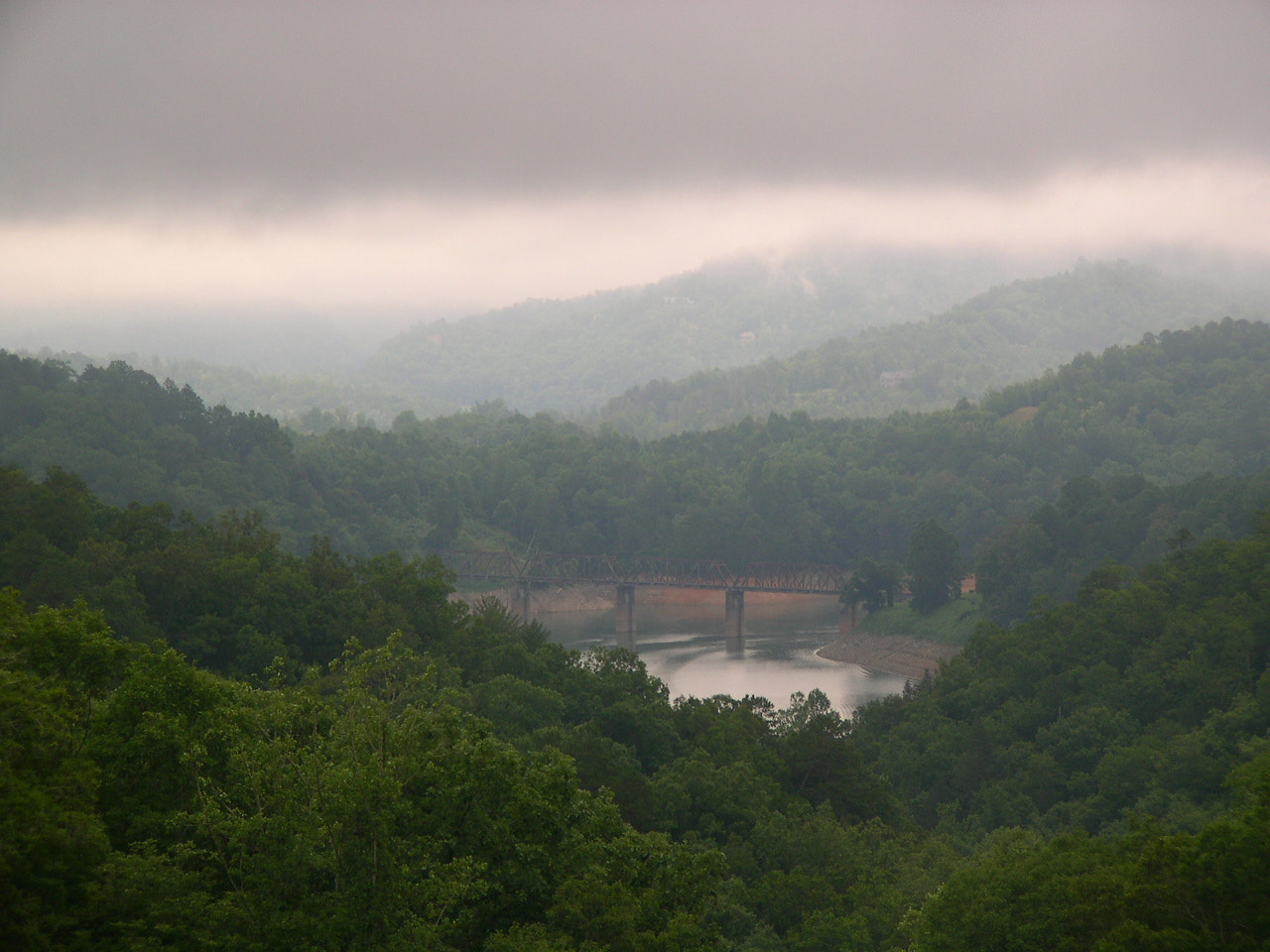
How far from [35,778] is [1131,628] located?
38.1 metres

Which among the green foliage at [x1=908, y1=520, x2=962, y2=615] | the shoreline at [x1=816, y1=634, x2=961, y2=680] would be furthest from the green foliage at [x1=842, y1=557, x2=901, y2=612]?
the shoreline at [x1=816, y1=634, x2=961, y2=680]

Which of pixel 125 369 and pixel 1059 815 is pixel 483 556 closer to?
pixel 125 369

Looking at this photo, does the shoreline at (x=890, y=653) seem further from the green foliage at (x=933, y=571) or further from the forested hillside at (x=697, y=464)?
the forested hillside at (x=697, y=464)

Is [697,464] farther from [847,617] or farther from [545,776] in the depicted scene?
[545,776]

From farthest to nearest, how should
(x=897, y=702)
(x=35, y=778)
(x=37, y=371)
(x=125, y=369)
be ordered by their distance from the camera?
1. (x=125, y=369)
2. (x=37, y=371)
3. (x=897, y=702)
4. (x=35, y=778)

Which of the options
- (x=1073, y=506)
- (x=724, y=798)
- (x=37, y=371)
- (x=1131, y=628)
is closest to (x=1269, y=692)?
(x=1131, y=628)

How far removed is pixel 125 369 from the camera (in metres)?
99.6

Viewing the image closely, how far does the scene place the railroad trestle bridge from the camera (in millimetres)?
85500

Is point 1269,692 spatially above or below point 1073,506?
below

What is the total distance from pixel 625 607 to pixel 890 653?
21.1 meters

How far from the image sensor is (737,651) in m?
76.0

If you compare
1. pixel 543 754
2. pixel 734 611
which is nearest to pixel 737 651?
pixel 734 611

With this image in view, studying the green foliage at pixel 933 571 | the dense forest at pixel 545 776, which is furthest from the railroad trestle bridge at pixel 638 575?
the dense forest at pixel 545 776

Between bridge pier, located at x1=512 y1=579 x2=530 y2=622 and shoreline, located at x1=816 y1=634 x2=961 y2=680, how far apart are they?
2591 cm
